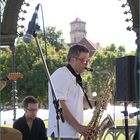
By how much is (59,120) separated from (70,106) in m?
0.19

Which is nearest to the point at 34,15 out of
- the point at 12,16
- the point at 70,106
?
the point at 70,106

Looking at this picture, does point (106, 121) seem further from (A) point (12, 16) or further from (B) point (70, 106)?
(A) point (12, 16)

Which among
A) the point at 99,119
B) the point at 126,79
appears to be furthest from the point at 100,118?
the point at 126,79

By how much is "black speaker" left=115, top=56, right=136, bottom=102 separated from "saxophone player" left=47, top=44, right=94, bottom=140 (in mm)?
673

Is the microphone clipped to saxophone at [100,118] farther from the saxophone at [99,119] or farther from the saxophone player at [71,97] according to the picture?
the saxophone player at [71,97]

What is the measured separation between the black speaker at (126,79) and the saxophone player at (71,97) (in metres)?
0.67

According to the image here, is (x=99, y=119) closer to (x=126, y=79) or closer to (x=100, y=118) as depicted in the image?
(x=100, y=118)

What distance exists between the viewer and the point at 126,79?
3.88m

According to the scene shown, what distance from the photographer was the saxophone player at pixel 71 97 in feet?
15.0

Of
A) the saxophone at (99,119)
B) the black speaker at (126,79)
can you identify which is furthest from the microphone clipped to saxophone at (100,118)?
the black speaker at (126,79)

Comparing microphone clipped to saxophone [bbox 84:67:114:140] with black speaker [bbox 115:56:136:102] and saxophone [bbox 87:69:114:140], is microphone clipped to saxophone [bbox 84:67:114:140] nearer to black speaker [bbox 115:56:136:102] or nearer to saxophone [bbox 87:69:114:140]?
saxophone [bbox 87:69:114:140]

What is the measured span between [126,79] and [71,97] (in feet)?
3.08

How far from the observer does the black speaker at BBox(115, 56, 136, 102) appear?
3852 millimetres

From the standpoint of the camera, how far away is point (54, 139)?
4.62 metres
